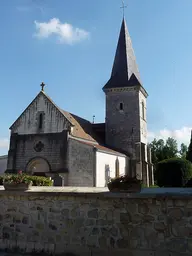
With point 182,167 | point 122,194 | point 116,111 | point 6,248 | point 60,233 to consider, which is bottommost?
point 6,248

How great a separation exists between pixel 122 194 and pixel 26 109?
2301 cm

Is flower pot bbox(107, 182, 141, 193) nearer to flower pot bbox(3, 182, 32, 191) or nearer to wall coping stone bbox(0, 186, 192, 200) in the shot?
wall coping stone bbox(0, 186, 192, 200)

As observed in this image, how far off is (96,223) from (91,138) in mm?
22445

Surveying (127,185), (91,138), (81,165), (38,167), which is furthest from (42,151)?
(127,185)

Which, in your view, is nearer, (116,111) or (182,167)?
(182,167)

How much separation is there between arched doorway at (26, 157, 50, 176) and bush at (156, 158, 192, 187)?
1059cm

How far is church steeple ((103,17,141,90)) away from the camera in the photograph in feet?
109

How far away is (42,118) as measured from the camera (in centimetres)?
2678

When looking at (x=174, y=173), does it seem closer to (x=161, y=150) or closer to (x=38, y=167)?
(x=38, y=167)

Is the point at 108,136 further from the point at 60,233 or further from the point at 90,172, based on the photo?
the point at 60,233

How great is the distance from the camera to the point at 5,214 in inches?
293

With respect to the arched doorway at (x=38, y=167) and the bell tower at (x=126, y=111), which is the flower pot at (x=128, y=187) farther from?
the bell tower at (x=126, y=111)

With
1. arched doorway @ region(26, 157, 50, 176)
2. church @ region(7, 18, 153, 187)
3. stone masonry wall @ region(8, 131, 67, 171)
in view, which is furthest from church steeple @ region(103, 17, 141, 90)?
arched doorway @ region(26, 157, 50, 176)

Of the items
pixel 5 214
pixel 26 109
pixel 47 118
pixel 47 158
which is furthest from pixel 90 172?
pixel 5 214
